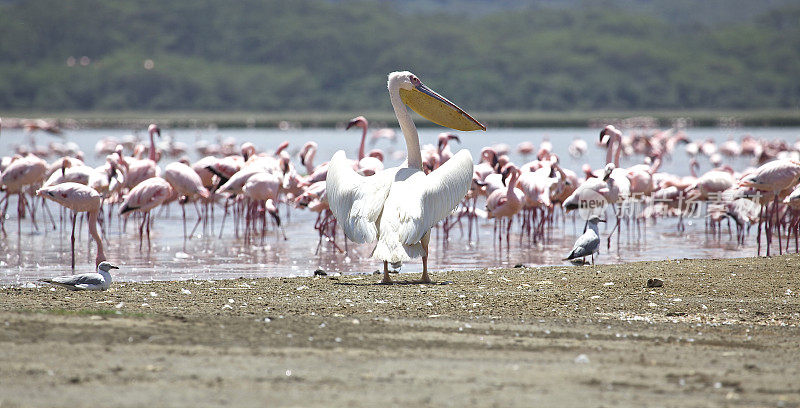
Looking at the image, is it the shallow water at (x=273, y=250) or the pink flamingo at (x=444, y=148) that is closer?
the shallow water at (x=273, y=250)

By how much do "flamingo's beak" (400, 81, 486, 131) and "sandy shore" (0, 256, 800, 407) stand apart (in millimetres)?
2064

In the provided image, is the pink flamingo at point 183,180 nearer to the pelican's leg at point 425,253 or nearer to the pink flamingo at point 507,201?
the pink flamingo at point 507,201

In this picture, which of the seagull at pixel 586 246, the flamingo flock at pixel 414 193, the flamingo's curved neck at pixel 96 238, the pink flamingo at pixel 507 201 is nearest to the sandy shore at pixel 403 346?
the flamingo flock at pixel 414 193

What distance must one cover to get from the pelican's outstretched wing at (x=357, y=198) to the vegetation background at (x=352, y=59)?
307ft

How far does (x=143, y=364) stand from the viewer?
5.05 meters

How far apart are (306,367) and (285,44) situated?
13573cm

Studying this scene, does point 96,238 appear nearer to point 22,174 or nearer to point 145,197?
point 145,197

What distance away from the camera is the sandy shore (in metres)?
4.66

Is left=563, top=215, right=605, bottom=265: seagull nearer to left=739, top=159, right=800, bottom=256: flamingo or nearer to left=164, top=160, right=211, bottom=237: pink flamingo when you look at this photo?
left=739, top=159, right=800, bottom=256: flamingo

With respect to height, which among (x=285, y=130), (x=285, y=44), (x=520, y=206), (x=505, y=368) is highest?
(x=285, y=44)

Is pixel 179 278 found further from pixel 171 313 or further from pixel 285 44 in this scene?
pixel 285 44

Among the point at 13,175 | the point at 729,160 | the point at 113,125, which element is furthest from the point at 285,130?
the point at 13,175

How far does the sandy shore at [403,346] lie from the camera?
466 cm

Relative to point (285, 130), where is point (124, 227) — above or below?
→ below
